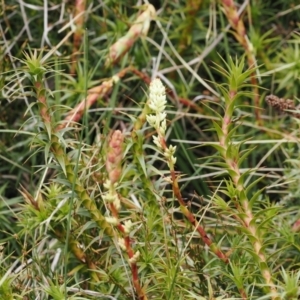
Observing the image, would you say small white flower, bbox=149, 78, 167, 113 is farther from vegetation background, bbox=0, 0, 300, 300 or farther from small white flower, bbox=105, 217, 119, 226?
small white flower, bbox=105, 217, 119, 226

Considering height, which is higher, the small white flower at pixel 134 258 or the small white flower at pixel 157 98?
the small white flower at pixel 157 98

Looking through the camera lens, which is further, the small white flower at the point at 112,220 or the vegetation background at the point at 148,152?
the vegetation background at the point at 148,152

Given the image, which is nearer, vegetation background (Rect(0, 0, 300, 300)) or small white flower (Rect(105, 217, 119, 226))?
small white flower (Rect(105, 217, 119, 226))

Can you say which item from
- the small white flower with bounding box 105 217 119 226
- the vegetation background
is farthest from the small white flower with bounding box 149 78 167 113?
the small white flower with bounding box 105 217 119 226

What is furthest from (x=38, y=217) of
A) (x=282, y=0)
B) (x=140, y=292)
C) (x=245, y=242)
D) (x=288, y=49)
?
(x=282, y=0)

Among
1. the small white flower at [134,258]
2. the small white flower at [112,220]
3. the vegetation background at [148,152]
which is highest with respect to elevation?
the small white flower at [112,220]

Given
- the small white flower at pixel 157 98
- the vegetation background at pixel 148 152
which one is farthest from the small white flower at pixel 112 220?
the small white flower at pixel 157 98

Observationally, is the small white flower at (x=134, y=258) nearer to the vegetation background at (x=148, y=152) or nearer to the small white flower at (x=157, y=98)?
the vegetation background at (x=148, y=152)

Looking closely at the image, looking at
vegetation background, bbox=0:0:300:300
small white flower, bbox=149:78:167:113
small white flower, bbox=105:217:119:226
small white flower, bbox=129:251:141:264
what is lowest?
vegetation background, bbox=0:0:300:300
